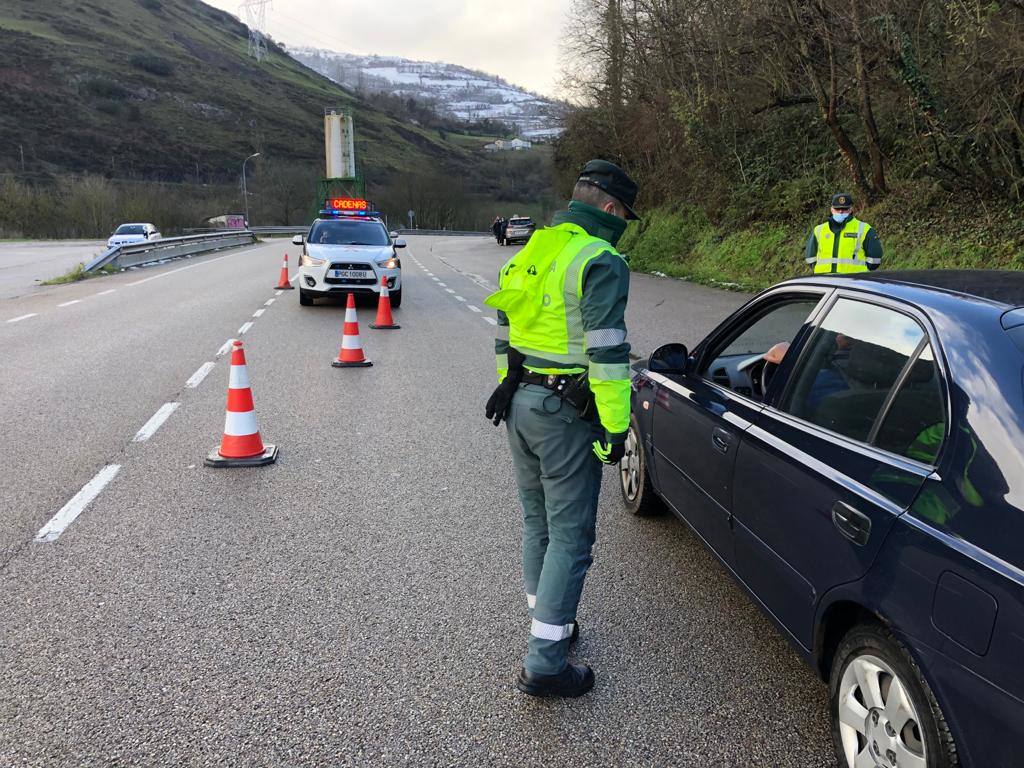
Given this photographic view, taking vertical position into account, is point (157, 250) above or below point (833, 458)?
below

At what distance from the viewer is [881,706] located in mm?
2213

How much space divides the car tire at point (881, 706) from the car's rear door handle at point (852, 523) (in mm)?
245

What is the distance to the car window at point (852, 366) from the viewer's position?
2.60 meters

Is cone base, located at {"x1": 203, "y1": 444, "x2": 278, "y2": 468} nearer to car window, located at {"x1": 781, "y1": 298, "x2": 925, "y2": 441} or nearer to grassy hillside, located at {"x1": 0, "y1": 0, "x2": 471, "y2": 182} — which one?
car window, located at {"x1": 781, "y1": 298, "x2": 925, "y2": 441}

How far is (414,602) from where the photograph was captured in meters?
3.72

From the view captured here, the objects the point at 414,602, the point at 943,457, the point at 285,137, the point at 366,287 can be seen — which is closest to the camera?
the point at 943,457

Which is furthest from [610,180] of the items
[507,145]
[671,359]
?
[507,145]

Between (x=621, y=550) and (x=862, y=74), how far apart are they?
1516 centimetres

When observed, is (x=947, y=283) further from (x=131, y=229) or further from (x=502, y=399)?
(x=131, y=229)

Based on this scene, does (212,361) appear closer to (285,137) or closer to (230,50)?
(285,137)

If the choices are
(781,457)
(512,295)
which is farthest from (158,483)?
(781,457)

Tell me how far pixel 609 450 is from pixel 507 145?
16700cm

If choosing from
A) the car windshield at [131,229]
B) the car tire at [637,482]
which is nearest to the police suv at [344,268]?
the car tire at [637,482]

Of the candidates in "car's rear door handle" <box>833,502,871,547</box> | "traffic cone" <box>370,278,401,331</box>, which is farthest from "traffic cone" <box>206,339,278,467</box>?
"traffic cone" <box>370,278,401,331</box>
